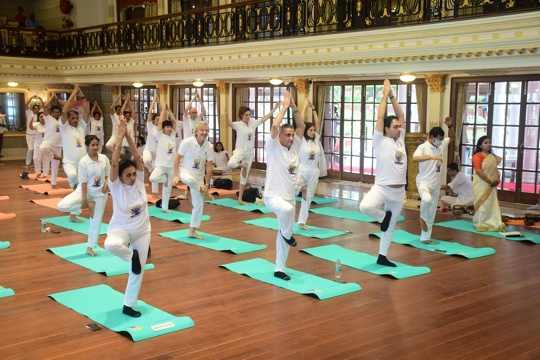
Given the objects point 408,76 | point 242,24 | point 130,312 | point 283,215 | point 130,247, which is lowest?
point 130,312

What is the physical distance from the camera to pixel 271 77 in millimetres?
14250

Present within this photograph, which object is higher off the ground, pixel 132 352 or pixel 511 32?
pixel 511 32

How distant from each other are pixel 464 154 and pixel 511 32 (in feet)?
10.5

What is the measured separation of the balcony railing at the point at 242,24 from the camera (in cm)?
1174

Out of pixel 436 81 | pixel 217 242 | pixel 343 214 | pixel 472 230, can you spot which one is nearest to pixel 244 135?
pixel 343 214

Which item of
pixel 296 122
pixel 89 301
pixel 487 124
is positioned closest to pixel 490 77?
pixel 487 124

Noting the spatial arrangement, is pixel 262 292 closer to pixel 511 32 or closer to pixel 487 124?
pixel 511 32

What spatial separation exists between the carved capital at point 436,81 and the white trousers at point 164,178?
5.16 metres

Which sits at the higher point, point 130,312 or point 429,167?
point 429,167

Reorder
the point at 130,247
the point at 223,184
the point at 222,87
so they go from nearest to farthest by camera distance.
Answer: the point at 130,247 → the point at 223,184 → the point at 222,87

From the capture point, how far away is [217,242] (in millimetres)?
8812

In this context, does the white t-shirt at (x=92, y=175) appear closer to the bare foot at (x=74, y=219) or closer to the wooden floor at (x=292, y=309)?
the wooden floor at (x=292, y=309)

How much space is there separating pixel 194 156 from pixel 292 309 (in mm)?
3395

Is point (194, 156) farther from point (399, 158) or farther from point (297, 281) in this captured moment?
point (399, 158)
